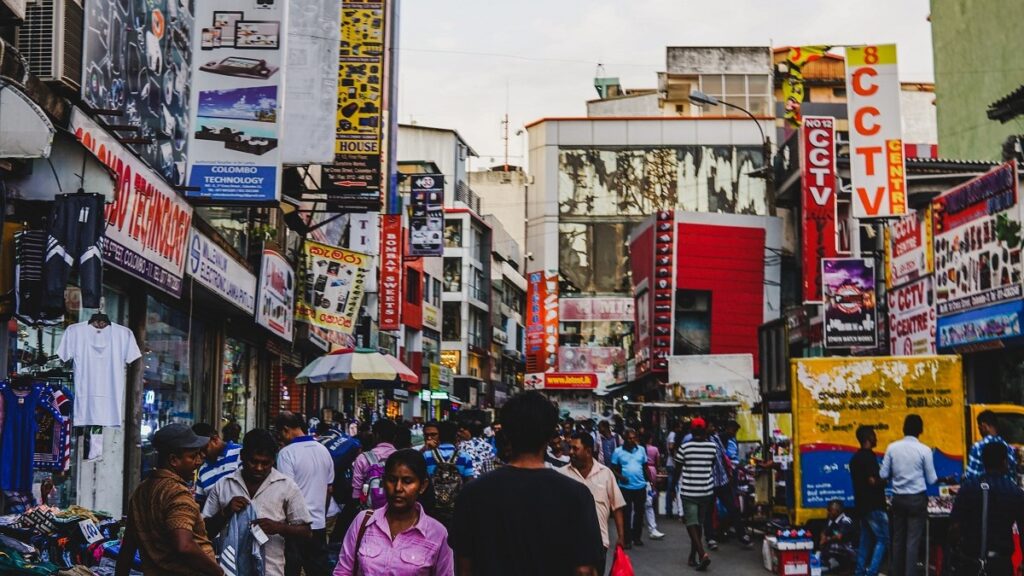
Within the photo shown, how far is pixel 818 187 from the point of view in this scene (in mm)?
33906

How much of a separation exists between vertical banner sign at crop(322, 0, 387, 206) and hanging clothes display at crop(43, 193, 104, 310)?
13886mm

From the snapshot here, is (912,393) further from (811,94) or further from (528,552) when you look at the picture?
(811,94)

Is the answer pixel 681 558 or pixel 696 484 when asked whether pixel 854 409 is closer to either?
pixel 696 484

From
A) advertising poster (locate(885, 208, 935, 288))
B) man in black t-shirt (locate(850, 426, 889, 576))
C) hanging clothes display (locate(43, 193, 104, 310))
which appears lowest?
man in black t-shirt (locate(850, 426, 889, 576))

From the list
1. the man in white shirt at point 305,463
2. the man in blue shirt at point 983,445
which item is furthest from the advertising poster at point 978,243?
the man in white shirt at point 305,463

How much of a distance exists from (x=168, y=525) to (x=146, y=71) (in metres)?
10.2

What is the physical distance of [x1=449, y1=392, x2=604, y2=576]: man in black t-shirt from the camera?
454 cm

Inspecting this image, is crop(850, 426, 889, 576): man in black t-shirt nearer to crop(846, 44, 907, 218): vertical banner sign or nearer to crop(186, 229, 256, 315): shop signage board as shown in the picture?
crop(186, 229, 256, 315): shop signage board

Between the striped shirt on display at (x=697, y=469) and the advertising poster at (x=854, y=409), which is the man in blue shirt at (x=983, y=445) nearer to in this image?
the striped shirt on display at (x=697, y=469)

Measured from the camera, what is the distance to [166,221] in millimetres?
15289

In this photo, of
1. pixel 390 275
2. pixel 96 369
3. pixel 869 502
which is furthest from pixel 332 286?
pixel 390 275

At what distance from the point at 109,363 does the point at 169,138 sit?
441 cm

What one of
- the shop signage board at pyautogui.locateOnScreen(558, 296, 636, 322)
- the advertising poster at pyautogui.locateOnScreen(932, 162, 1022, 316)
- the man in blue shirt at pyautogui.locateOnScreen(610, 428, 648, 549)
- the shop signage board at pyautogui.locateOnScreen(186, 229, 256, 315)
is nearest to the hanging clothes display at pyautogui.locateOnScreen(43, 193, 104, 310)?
the shop signage board at pyautogui.locateOnScreen(186, 229, 256, 315)

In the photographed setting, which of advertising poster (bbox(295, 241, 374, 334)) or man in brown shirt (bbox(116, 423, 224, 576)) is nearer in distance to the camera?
man in brown shirt (bbox(116, 423, 224, 576))
